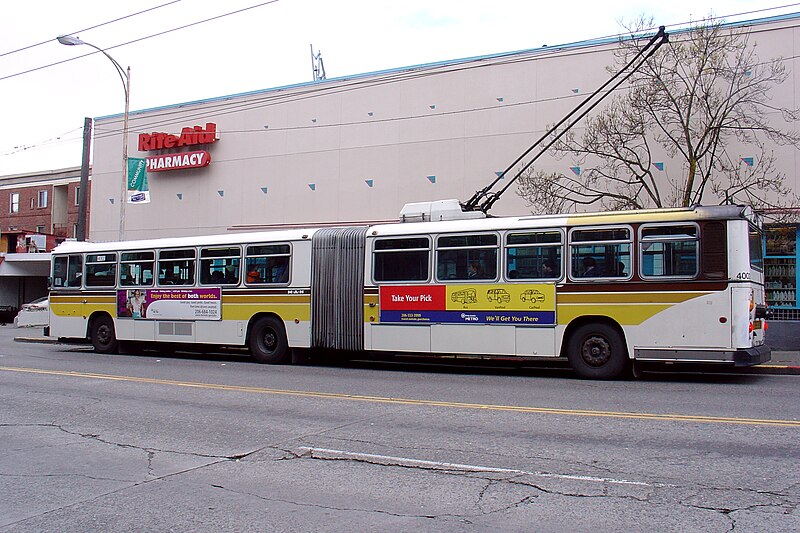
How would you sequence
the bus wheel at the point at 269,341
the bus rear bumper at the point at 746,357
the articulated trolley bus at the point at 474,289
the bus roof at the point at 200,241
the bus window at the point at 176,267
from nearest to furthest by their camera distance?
the bus rear bumper at the point at 746,357 < the articulated trolley bus at the point at 474,289 < the bus wheel at the point at 269,341 < the bus roof at the point at 200,241 < the bus window at the point at 176,267

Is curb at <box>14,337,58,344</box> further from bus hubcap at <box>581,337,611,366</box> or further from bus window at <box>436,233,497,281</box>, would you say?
bus hubcap at <box>581,337,611,366</box>

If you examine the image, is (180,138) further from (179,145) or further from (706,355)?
(706,355)

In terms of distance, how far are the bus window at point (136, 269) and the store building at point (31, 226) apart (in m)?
23.1

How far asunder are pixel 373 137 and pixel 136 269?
10190 mm

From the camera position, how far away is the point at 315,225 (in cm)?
2728

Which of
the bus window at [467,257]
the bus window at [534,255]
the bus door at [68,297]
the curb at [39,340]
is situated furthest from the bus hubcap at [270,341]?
the curb at [39,340]

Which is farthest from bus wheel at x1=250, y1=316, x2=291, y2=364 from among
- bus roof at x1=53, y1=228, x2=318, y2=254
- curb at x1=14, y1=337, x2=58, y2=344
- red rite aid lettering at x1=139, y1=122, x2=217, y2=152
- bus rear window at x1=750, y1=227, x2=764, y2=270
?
red rite aid lettering at x1=139, y1=122, x2=217, y2=152

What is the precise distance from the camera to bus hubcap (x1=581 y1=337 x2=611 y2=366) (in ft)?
43.3

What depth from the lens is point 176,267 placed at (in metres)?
18.5

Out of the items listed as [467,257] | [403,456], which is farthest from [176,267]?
[403,456]

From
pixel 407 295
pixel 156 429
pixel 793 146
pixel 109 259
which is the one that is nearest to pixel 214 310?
pixel 109 259

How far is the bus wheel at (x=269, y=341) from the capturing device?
16.8 m

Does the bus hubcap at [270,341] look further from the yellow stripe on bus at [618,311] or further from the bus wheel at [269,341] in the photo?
the yellow stripe on bus at [618,311]

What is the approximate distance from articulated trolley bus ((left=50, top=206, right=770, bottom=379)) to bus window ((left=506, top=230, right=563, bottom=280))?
0.07 ft
